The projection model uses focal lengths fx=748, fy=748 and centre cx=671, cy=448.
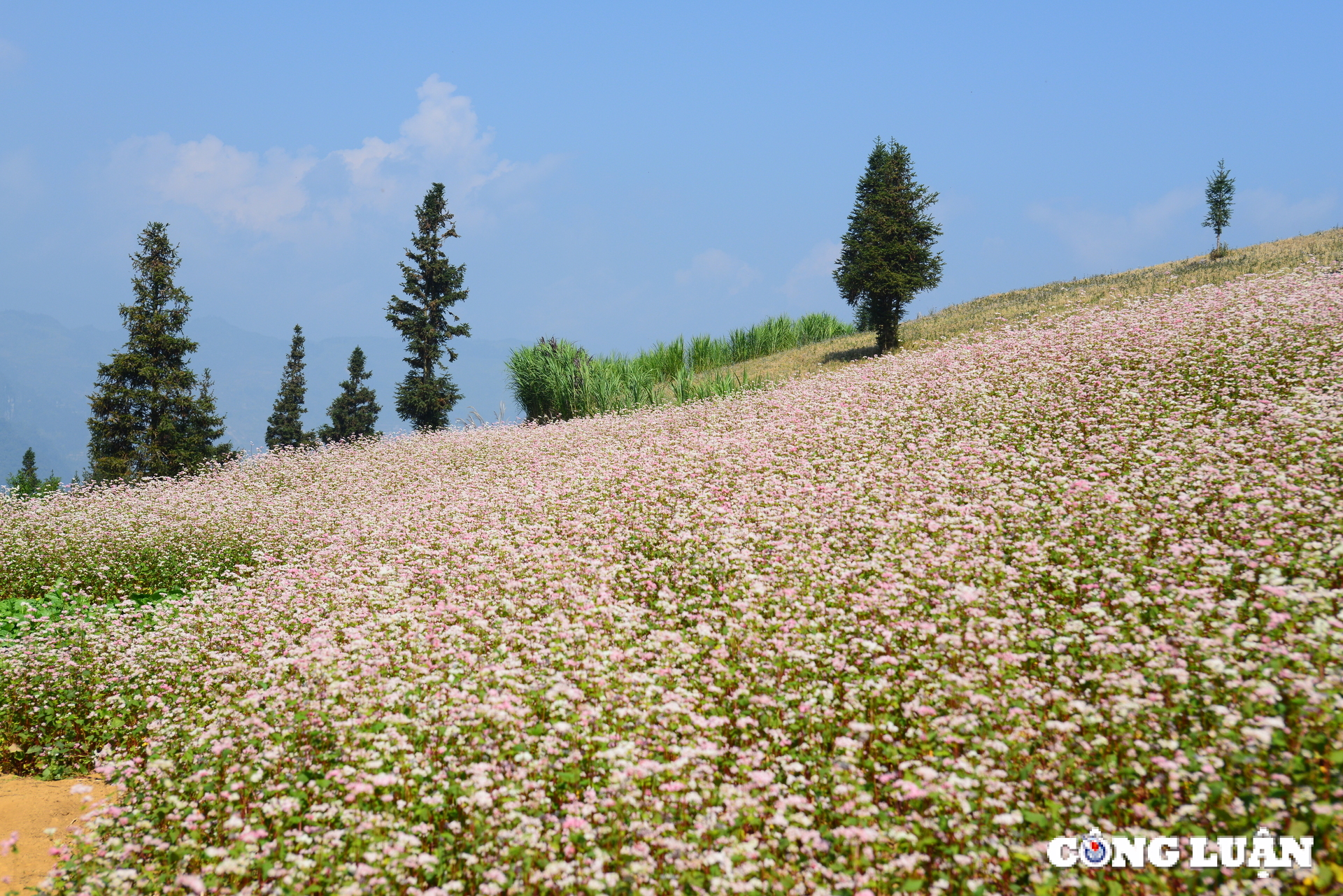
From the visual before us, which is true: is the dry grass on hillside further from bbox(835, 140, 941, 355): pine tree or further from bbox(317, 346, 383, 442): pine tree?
bbox(317, 346, 383, 442): pine tree

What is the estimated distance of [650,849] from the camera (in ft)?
13.1

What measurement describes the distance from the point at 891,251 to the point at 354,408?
3510 centimetres

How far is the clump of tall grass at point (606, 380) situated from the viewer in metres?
21.1

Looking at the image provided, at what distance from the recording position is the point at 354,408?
46438 mm

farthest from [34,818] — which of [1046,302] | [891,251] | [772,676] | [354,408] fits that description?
[354,408]

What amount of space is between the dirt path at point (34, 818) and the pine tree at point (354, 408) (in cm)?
3973

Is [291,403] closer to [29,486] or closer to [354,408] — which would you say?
[354,408]

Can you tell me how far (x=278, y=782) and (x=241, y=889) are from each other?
37.8 inches

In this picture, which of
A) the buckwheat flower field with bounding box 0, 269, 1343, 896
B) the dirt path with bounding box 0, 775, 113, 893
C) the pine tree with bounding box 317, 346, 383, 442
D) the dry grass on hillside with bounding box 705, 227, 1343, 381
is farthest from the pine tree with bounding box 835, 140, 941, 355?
the pine tree with bounding box 317, 346, 383, 442

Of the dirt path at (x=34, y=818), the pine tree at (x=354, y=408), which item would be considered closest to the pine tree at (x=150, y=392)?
the pine tree at (x=354, y=408)

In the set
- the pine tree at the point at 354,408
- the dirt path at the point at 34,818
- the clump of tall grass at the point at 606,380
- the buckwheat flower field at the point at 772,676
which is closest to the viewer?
the buckwheat flower field at the point at 772,676

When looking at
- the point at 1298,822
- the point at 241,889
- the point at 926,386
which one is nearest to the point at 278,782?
the point at 241,889

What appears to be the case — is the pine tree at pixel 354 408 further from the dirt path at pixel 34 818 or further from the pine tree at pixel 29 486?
the dirt path at pixel 34 818

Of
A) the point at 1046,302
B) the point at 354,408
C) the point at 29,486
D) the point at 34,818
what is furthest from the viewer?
the point at 354,408
